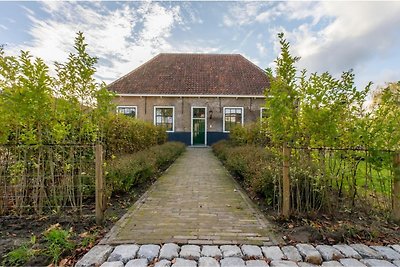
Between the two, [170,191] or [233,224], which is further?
[170,191]

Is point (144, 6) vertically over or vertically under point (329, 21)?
over

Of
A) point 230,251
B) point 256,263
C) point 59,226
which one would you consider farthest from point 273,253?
point 59,226

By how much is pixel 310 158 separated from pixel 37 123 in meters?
4.62

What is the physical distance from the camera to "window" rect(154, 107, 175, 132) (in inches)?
714

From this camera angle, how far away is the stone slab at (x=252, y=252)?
2574 millimetres

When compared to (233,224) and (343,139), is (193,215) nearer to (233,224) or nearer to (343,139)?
(233,224)

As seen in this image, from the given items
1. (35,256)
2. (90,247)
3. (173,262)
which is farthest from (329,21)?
(35,256)

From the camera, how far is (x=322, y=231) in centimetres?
308

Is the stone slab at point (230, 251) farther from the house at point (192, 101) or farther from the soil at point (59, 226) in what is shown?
the house at point (192, 101)

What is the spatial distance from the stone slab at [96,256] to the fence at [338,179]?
2723 millimetres

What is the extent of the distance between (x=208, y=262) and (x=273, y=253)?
815 millimetres

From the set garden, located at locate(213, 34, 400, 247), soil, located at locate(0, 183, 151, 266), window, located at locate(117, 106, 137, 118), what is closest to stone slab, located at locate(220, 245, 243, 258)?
garden, located at locate(213, 34, 400, 247)

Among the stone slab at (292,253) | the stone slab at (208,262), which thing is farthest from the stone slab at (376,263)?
the stone slab at (208,262)

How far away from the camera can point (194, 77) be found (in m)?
18.9
